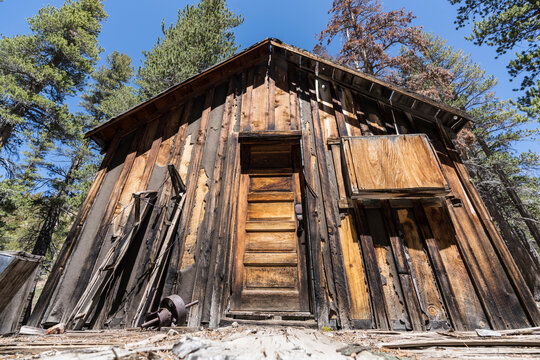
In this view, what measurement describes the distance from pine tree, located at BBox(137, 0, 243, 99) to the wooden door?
10.8 metres

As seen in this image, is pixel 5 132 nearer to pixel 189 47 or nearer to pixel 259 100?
pixel 189 47

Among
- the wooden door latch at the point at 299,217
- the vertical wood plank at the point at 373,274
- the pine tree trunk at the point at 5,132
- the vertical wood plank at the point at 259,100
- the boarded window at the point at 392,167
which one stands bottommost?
the vertical wood plank at the point at 373,274

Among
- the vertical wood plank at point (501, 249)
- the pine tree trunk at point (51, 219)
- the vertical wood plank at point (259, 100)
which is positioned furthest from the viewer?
the pine tree trunk at point (51, 219)

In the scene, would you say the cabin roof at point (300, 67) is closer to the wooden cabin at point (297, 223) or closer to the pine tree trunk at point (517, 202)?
the wooden cabin at point (297, 223)

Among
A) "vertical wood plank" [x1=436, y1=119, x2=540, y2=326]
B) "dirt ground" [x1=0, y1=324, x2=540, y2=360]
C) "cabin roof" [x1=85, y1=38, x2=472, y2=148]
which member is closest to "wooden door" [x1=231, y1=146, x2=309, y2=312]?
"dirt ground" [x1=0, y1=324, x2=540, y2=360]

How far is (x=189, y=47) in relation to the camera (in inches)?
565

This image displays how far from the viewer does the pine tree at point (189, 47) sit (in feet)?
43.9

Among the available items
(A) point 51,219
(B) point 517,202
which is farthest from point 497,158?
(A) point 51,219

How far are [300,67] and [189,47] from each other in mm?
10761

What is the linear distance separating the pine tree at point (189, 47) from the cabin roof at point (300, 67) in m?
7.71

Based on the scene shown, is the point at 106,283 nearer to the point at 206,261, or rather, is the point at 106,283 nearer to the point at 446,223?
the point at 206,261

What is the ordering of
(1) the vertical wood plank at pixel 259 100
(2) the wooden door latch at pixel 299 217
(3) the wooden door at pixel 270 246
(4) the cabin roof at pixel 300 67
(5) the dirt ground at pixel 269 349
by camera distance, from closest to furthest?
1. (5) the dirt ground at pixel 269 349
2. (3) the wooden door at pixel 270 246
3. (2) the wooden door latch at pixel 299 217
4. (4) the cabin roof at pixel 300 67
5. (1) the vertical wood plank at pixel 259 100

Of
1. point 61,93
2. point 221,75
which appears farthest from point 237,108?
point 61,93

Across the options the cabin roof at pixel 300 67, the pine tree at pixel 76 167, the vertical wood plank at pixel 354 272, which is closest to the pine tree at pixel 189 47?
the pine tree at pixel 76 167
